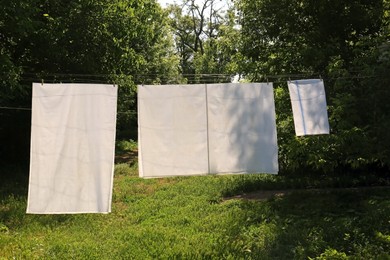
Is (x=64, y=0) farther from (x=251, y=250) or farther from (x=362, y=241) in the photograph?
(x=362, y=241)

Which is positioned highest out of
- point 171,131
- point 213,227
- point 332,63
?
point 332,63

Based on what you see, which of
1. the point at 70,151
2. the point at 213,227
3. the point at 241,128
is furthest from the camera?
the point at 213,227

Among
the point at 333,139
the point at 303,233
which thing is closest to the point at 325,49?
the point at 333,139

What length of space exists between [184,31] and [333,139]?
30.7m

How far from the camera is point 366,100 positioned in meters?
8.05

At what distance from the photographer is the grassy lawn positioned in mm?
6506

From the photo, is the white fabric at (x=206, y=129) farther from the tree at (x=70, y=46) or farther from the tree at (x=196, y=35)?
the tree at (x=196, y=35)

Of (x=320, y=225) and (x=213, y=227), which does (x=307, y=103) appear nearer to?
(x=320, y=225)

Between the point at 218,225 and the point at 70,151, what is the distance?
3651 millimetres

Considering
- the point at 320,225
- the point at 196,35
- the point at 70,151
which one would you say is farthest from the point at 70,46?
the point at 196,35

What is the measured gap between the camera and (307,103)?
6574 millimetres

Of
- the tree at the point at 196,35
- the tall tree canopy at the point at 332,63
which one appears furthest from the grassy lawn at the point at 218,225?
the tree at the point at 196,35

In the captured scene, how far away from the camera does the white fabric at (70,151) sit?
545 centimetres

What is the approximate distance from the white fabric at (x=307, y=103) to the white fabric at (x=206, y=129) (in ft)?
1.84
